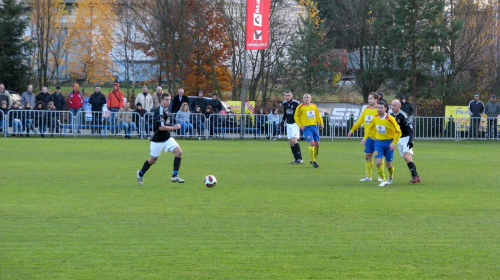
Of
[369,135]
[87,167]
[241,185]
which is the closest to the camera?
[241,185]

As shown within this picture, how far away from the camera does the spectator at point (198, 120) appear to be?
102 ft

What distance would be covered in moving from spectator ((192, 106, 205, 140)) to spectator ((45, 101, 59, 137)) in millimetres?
5763

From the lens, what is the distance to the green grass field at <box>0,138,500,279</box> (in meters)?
6.75

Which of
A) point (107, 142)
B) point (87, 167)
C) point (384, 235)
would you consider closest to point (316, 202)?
point (384, 235)

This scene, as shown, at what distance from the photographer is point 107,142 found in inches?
1095

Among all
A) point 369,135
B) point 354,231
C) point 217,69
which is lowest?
point 354,231

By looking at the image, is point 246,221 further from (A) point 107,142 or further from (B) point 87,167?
(A) point 107,142

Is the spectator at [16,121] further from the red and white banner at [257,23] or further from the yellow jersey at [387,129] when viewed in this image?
the yellow jersey at [387,129]

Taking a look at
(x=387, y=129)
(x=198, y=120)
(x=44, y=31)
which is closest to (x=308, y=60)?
(x=198, y=120)

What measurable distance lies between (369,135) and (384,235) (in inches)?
272

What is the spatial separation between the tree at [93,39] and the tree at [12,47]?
47.6 feet

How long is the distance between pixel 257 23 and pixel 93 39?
104ft

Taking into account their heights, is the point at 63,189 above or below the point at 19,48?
below

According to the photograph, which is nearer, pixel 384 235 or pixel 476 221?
pixel 384 235
